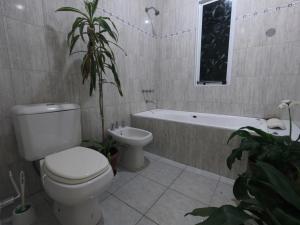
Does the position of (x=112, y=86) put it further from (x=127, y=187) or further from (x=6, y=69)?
(x=127, y=187)

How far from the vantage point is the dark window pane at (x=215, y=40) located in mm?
2107

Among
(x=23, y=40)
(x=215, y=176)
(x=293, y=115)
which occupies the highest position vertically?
(x=23, y=40)

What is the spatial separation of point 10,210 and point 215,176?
1944 millimetres

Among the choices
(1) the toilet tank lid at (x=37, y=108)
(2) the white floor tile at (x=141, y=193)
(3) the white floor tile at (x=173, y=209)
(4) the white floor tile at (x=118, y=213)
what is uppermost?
(1) the toilet tank lid at (x=37, y=108)

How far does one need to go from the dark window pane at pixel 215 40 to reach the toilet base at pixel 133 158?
155cm

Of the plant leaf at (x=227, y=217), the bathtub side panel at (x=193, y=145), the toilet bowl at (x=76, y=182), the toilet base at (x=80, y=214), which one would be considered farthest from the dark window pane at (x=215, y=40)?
the toilet base at (x=80, y=214)

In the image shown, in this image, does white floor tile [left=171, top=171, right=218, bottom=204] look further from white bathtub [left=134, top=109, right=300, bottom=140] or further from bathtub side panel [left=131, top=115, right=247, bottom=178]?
white bathtub [left=134, top=109, right=300, bottom=140]

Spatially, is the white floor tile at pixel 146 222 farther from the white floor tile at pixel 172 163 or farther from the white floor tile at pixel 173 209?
the white floor tile at pixel 172 163

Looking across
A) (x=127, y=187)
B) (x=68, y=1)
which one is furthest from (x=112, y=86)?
(x=127, y=187)

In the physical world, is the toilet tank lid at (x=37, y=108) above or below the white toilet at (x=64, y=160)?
above

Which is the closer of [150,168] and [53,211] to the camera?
[53,211]

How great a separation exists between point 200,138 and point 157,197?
821 mm

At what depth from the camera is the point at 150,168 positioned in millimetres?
1828

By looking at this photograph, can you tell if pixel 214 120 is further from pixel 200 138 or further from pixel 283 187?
pixel 283 187
